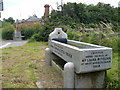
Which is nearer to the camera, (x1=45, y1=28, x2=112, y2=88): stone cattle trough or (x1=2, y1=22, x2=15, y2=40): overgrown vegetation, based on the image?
(x1=45, y1=28, x2=112, y2=88): stone cattle trough

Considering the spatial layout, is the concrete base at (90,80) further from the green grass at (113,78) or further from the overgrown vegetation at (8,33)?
the overgrown vegetation at (8,33)

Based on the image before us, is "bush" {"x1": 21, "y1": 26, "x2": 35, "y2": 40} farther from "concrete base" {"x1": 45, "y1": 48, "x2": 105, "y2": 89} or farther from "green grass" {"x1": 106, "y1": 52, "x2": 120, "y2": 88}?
"concrete base" {"x1": 45, "y1": 48, "x2": 105, "y2": 89}

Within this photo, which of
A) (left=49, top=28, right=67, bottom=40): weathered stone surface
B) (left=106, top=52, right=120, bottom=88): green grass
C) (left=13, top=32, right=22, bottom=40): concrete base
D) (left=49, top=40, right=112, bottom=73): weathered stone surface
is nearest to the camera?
(left=49, top=40, right=112, bottom=73): weathered stone surface

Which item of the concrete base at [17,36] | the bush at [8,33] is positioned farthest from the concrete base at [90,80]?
the bush at [8,33]

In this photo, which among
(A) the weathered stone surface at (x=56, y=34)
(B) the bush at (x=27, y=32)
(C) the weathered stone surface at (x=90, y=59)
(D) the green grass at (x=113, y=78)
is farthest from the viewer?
(B) the bush at (x=27, y=32)

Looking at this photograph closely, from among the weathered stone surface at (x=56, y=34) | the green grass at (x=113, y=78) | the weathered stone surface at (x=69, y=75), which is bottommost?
the green grass at (x=113, y=78)

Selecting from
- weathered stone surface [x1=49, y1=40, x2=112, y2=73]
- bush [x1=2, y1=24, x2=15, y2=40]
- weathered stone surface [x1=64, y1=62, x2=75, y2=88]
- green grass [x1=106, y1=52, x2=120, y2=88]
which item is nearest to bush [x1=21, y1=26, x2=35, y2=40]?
bush [x1=2, y1=24, x2=15, y2=40]

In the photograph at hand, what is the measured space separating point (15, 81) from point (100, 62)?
6.96 ft

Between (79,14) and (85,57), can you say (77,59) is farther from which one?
(79,14)

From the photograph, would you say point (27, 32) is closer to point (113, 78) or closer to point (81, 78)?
point (113, 78)

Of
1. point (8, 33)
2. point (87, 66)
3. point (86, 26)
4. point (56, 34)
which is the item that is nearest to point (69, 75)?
point (87, 66)

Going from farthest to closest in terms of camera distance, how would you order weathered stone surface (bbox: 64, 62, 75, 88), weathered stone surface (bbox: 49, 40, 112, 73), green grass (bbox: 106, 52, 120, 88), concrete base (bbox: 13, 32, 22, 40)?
concrete base (bbox: 13, 32, 22, 40)
green grass (bbox: 106, 52, 120, 88)
weathered stone surface (bbox: 64, 62, 75, 88)
weathered stone surface (bbox: 49, 40, 112, 73)

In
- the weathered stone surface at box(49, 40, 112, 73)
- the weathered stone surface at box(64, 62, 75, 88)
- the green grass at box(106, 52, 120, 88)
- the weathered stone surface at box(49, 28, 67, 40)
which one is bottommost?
the green grass at box(106, 52, 120, 88)

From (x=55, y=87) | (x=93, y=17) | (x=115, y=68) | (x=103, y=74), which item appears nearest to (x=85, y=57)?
(x=103, y=74)
